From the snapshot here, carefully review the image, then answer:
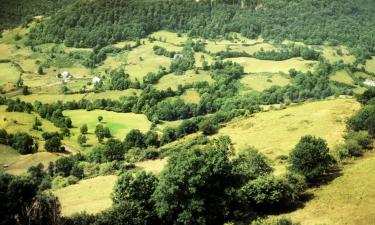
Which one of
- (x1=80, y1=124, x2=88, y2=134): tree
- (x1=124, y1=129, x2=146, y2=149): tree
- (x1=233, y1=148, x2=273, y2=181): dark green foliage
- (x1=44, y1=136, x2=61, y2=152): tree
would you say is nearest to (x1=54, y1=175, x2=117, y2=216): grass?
(x1=233, y1=148, x2=273, y2=181): dark green foliage

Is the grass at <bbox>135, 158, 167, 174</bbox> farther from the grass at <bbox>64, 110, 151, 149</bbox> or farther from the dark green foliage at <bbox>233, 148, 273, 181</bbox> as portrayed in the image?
the grass at <bbox>64, 110, 151, 149</bbox>

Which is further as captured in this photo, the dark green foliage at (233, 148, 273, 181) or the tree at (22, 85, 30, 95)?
the tree at (22, 85, 30, 95)

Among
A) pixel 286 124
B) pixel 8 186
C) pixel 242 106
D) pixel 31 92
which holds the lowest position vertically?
pixel 31 92

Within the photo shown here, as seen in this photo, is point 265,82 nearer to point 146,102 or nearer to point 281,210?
point 146,102

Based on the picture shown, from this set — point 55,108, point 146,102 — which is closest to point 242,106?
point 146,102

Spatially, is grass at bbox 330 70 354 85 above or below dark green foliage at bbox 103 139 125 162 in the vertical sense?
below

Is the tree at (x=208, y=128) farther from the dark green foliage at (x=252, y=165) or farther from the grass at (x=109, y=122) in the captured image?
the dark green foliage at (x=252, y=165)
